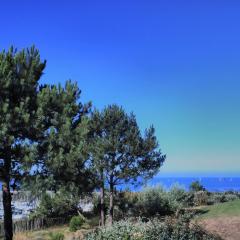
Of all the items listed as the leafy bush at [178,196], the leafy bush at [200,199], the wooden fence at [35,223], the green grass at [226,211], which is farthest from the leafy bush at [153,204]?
the green grass at [226,211]

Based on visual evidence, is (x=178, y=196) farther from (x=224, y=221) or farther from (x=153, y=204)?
(x=224, y=221)

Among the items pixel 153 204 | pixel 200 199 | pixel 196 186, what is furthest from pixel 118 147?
pixel 196 186

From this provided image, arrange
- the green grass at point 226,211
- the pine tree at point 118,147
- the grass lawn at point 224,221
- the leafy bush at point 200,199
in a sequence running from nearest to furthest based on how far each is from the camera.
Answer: the grass lawn at point 224,221, the green grass at point 226,211, the pine tree at point 118,147, the leafy bush at point 200,199

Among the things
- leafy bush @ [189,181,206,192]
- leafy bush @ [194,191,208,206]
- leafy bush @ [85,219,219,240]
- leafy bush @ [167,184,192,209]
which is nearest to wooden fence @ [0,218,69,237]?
leafy bush @ [167,184,192,209]

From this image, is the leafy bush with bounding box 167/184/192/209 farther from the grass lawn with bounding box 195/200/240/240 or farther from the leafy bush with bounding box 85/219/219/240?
the leafy bush with bounding box 85/219/219/240

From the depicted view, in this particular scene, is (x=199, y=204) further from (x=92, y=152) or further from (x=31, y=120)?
(x=31, y=120)

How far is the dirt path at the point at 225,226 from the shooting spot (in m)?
17.8

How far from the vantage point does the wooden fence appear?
31.0 meters

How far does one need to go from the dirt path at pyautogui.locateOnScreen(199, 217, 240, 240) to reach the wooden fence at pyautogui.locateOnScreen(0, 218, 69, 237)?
13.9 meters

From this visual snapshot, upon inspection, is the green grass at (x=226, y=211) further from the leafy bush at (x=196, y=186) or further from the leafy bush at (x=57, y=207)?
the leafy bush at (x=196, y=186)

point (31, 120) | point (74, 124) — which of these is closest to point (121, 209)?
point (74, 124)

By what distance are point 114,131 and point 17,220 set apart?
A: 9.19 m

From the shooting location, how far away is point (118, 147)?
1071 inches

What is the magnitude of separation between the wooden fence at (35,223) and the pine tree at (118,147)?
5.50 meters
